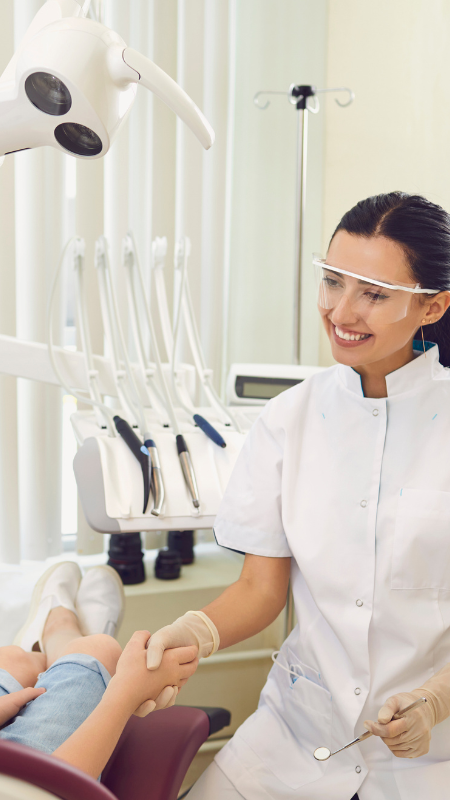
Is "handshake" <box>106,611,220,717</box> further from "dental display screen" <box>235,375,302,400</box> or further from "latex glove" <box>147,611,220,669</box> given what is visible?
"dental display screen" <box>235,375,302,400</box>

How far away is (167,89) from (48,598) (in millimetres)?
1068

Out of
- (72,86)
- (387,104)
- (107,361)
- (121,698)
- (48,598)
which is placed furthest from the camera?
(387,104)

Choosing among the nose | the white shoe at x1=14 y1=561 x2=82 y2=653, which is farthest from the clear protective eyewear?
the white shoe at x1=14 y1=561 x2=82 y2=653

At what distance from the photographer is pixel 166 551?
6.10 ft

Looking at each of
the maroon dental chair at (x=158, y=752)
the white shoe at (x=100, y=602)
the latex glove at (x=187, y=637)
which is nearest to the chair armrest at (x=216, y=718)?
the maroon dental chair at (x=158, y=752)

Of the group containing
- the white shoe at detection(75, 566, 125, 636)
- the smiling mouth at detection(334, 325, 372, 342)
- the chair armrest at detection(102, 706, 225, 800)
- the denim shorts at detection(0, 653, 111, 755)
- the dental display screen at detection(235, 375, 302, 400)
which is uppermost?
the smiling mouth at detection(334, 325, 372, 342)

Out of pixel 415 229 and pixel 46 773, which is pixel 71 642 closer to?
pixel 46 773

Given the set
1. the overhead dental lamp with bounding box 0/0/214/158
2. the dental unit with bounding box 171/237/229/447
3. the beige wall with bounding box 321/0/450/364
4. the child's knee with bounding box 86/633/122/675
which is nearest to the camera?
the overhead dental lamp with bounding box 0/0/214/158

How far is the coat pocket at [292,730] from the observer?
0.95 m

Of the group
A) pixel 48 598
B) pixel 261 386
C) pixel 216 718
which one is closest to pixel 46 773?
pixel 216 718

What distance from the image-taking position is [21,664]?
1.12 m

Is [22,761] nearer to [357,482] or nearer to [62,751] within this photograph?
[62,751]

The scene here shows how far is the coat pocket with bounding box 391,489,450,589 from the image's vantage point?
921mm

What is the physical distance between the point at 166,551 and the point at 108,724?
3.62 ft
